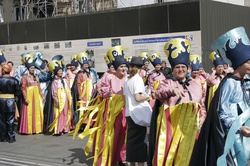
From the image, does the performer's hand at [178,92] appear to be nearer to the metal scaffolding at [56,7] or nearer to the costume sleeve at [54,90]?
the costume sleeve at [54,90]

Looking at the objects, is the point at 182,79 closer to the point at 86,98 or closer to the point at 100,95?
the point at 100,95

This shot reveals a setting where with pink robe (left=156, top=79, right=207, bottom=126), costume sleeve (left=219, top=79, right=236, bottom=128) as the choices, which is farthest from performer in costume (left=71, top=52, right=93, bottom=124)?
costume sleeve (left=219, top=79, right=236, bottom=128)

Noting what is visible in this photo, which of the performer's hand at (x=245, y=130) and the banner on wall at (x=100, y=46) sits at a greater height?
the banner on wall at (x=100, y=46)

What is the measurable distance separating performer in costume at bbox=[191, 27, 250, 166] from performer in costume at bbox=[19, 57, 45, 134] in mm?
7208

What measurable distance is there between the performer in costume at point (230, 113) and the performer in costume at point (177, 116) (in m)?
0.67

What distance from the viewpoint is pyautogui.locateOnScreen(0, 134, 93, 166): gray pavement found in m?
7.49

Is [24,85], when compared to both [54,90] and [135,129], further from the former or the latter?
[135,129]

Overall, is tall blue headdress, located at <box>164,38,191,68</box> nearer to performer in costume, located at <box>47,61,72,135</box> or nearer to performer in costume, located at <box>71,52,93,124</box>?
performer in costume, located at <box>47,61,72,135</box>

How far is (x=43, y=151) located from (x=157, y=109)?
400cm

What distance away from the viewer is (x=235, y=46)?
13.1ft

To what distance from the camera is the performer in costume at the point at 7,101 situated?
9445mm

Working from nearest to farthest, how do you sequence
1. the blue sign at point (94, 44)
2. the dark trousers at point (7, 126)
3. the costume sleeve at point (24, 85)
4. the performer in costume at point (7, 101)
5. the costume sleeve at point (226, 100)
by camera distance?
the costume sleeve at point (226, 100)
the performer in costume at point (7, 101)
the dark trousers at point (7, 126)
the costume sleeve at point (24, 85)
the blue sign at point (94, 44)

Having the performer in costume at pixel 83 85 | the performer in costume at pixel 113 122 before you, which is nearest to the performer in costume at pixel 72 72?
the performer in costume at pixel 83 85

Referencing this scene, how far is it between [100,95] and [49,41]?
1214 cm
